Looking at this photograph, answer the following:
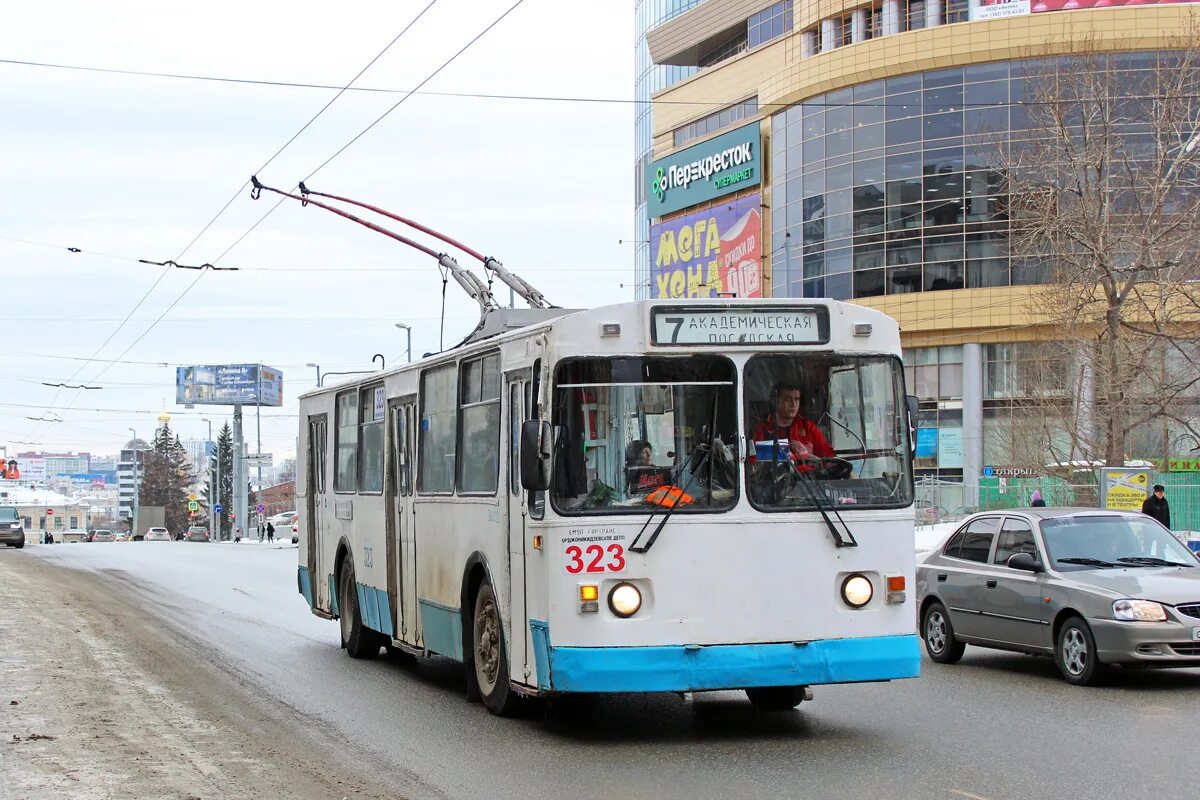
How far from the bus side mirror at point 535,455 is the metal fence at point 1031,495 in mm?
19195

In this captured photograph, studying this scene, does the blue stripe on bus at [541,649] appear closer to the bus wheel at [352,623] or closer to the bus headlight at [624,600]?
the bus headlight at [624,600]

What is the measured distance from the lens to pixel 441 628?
1248 cm

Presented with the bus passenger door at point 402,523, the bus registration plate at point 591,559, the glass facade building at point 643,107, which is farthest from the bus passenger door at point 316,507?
the glass facade building at point 643,107

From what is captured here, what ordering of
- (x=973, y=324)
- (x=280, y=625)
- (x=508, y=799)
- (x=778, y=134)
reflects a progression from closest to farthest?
1. (x=508, y=799)
2. (x=280, y=625)
3. (x=973, y=324)
4. (x=778, y=134)

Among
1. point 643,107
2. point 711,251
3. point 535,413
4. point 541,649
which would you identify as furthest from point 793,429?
point 643,107

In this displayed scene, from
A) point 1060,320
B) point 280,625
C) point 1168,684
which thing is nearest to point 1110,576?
point 1168,684

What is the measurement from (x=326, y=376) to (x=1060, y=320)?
23886 millimetres

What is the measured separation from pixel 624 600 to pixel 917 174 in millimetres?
53404

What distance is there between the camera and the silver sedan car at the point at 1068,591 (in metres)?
12.3

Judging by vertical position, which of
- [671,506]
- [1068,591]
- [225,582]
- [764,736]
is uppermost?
[671,506]

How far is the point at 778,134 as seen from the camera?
6775 centimetres

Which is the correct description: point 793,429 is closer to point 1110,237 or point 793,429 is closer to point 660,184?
point 1110,237

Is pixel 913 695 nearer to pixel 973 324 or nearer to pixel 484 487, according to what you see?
pixel 484 487

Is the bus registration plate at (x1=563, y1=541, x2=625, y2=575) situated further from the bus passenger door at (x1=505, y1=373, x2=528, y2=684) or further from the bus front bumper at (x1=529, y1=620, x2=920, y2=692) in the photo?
the bus passenger door at (x1=505, y1=373, x2=528, y2=684)
